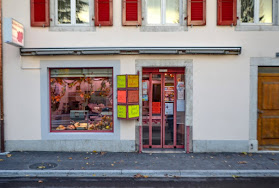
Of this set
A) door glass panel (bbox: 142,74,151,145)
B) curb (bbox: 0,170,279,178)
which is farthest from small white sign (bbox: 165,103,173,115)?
curb (bbox: 0,170,279,178)

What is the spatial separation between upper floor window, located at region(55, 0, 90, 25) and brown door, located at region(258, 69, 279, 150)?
626cm

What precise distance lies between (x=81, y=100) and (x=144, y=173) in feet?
11.7

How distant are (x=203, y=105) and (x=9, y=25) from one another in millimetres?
6328

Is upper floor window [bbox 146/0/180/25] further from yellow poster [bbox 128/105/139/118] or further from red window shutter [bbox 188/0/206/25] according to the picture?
yellow poster [bbox 128/105/139/118]

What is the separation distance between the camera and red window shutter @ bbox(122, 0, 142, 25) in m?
7.46

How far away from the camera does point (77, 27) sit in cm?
756

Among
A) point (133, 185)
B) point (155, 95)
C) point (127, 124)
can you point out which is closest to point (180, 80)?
point (155, 95)

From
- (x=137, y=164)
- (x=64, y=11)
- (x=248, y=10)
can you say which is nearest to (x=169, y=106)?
Result: (x=137, y=164)

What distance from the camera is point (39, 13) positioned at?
7512 mm

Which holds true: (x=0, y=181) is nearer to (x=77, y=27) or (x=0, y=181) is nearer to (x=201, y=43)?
(x=77, y=27)

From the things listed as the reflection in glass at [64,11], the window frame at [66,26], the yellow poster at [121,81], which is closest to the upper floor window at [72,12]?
the reflection in glass at [64,11]

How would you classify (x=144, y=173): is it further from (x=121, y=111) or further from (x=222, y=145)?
(x=222, y=145)

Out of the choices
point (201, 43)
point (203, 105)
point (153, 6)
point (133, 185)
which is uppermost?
point (153, 6)

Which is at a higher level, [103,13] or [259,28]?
[103,13]
